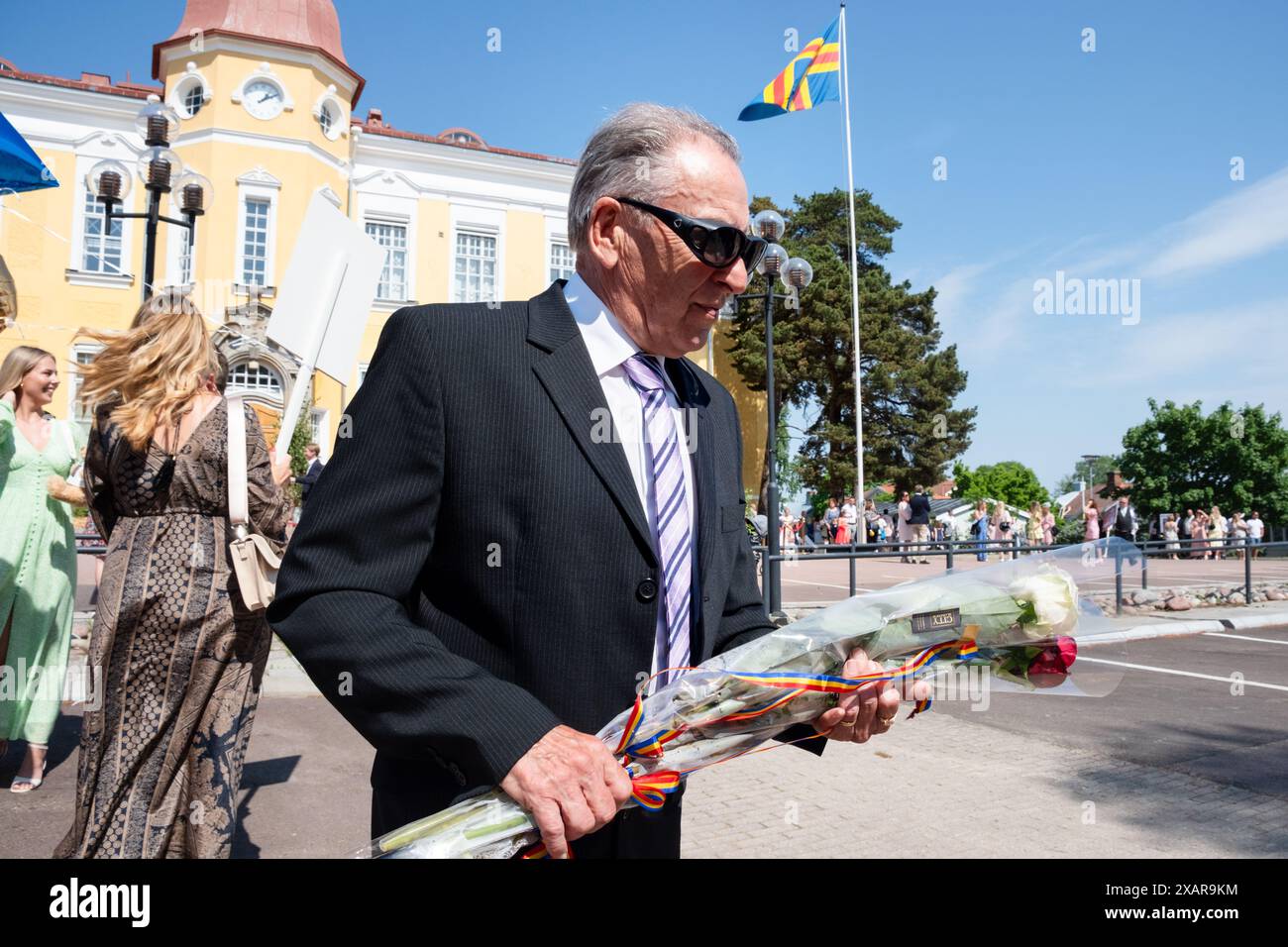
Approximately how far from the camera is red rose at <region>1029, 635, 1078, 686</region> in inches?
64.4

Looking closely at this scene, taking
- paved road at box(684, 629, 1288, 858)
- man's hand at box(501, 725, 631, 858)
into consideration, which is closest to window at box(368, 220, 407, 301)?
paved road at box(684, 629, 1288, 858)

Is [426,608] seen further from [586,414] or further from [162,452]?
[162,452]

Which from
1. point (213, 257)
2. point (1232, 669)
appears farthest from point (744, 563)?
point (213, 257)

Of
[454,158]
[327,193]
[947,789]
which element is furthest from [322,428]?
[947,789]

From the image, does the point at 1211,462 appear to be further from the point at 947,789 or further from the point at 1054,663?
the point at 1054,663

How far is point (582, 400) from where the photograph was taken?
1653 millimetres

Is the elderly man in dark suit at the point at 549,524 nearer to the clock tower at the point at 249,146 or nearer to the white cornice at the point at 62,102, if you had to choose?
the clock tower at the point at 249,146

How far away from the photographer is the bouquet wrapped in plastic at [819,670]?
1.37 m

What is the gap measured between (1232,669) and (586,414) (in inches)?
382

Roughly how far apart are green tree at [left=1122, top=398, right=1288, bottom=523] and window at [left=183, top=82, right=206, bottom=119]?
168ft

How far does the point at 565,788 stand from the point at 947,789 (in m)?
4.32
